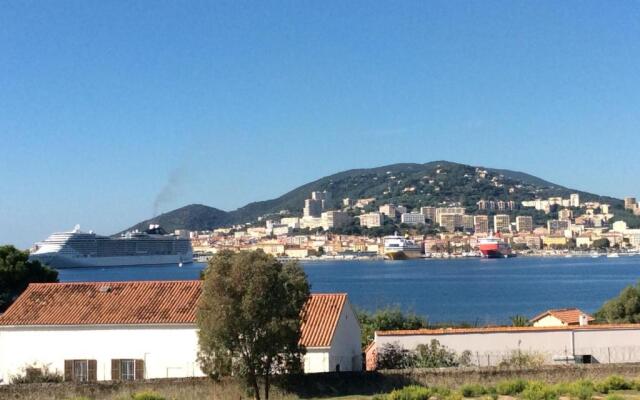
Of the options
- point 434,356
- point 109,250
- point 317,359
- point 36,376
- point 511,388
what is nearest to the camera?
point 511,388

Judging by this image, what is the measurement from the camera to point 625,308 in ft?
106

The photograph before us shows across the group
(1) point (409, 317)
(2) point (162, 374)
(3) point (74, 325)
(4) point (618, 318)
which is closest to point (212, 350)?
(2) point (162, 374)

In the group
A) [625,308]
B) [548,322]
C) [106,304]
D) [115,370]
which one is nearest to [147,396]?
[115,370]

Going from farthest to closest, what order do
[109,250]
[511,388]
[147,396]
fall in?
[109,250] → [511,388] → [147,396]

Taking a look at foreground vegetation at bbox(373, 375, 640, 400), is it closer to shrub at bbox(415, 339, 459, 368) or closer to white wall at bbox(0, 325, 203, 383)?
shrub at bbox(415, 339, 459, 368)

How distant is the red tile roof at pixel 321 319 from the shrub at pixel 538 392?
5.21 m

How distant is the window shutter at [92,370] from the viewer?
22094 mm

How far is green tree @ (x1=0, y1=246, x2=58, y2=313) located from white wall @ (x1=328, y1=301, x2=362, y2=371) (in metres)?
14.5

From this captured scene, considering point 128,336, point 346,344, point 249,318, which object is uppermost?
point 249,318

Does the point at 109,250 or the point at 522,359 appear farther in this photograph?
the point at 109,250

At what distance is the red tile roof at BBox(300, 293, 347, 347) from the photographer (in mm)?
21359

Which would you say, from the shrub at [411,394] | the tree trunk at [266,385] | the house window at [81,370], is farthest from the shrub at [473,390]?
the house window at [81,370]

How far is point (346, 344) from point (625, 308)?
1384 cm

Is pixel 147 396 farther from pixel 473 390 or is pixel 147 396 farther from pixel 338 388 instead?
pixel 473 390
